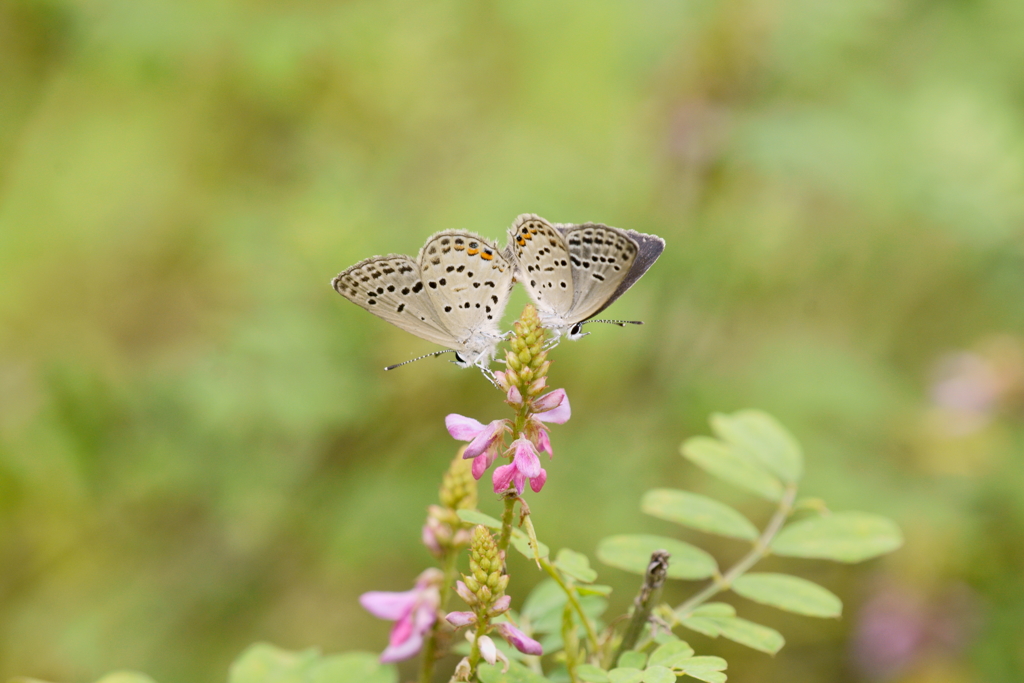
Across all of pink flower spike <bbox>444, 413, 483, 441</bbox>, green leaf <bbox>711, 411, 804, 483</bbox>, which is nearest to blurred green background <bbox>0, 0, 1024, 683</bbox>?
green leaf <bbox>711, 411, 804, 483</bbox>

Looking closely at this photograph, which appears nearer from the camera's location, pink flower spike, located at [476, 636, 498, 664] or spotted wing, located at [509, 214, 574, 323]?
pink flower spike, located at [476, 636, 498, 664]

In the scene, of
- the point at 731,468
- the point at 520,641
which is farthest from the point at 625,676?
the point at 731,468

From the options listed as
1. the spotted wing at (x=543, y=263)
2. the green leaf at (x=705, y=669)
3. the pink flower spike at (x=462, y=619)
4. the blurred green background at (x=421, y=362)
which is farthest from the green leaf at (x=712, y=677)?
the blurred green background at (x=421, y=362)

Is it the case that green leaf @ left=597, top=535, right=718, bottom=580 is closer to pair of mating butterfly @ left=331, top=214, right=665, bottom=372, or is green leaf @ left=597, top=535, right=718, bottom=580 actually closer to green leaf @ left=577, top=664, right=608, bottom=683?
green leaf @ left=577, top=664, right=608, bottom=683

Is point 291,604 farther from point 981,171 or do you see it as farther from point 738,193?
point 981,171

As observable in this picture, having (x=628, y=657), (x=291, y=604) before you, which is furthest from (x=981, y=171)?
(x=291, y=604)

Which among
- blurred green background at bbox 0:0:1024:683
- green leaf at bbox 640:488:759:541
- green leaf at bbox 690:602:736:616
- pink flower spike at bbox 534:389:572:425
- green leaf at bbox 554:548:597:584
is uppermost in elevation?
blurred green background at bbox 0:0:1024:683
